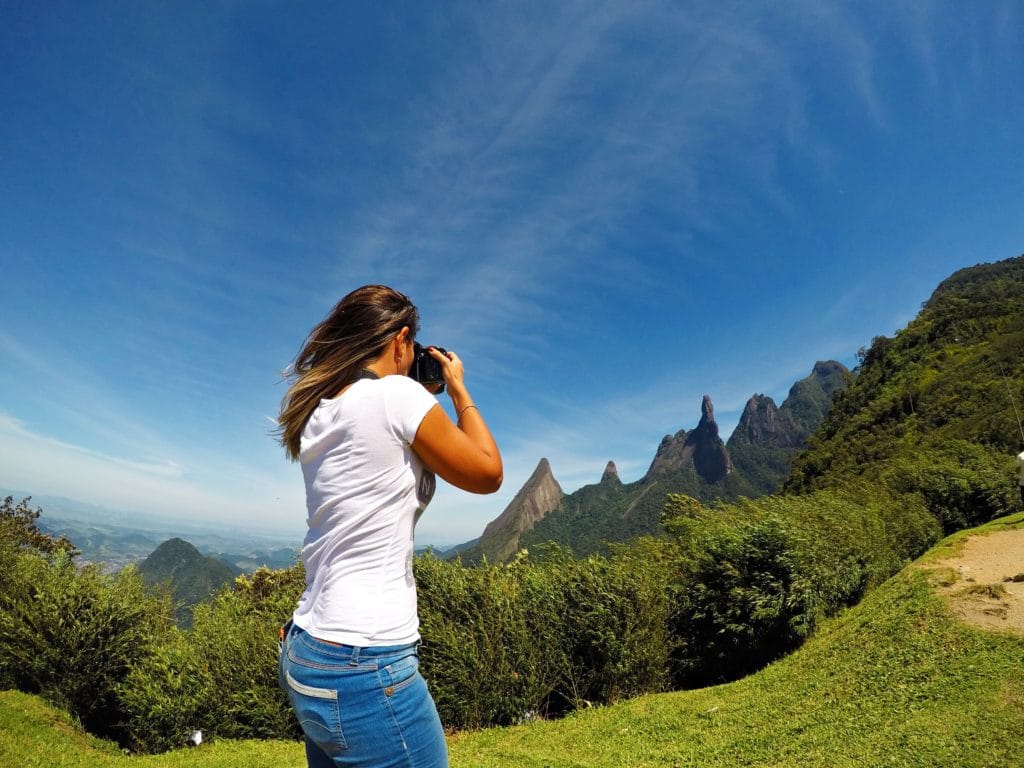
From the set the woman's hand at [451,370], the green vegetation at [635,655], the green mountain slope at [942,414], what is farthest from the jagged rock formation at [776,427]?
the woman's hand at [451,370]

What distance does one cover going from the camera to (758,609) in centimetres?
895

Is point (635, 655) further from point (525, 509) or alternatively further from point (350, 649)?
point (525, 509)

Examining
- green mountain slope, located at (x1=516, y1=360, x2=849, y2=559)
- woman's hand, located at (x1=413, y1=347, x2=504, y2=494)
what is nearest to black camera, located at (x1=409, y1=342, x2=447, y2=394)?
woman's hand, located at (x1=413, y1=347, x2=504, y2=494)

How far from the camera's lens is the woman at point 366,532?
981 millimetres

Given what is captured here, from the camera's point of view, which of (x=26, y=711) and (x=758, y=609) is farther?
(x=758, y=609)

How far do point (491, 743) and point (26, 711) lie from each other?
7565 millimetres

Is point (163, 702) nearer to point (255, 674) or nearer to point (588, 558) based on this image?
point (255, 674)

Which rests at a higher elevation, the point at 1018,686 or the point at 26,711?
the point at 1018,686

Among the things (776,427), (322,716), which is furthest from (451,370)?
(776,427)

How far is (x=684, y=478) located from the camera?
133000 mm

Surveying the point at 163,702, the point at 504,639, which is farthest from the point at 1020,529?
the point at 163,702

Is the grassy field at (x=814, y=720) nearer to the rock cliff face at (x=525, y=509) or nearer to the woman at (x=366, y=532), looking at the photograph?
the woman at (x=366, y=532)

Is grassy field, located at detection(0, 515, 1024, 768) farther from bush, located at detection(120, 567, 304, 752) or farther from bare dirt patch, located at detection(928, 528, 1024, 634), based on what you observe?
bush, located at detection(120, 567, 304, 752)

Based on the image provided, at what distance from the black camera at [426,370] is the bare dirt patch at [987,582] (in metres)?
8.67
